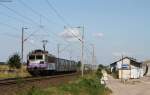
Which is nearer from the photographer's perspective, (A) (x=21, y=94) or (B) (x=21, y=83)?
(A) (x=21, y=94)

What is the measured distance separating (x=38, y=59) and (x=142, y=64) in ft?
352

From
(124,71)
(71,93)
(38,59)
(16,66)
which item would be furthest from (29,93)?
(124,71)

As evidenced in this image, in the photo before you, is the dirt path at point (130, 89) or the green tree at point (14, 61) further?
the green tree at point (14, 61)

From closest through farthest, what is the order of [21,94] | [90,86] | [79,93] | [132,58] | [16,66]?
[21,94] < [79,93] < [90,86] < [16,66] < [132,58]

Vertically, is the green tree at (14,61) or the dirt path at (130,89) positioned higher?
the green tree at (14,61)

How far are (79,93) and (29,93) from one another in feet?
42.7

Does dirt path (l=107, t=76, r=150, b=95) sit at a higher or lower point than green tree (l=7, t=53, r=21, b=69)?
lower

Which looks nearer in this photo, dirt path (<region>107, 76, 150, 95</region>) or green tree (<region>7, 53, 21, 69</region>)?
dirt path (<region>107, 76, 150, 95</region>)

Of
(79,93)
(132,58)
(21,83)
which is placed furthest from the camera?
(132,58)

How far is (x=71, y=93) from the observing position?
34.5 m

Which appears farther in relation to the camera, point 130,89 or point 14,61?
point 14,61

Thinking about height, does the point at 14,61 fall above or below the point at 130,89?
above

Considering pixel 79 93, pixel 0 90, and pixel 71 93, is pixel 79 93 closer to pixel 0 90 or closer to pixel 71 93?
pixel 71 93

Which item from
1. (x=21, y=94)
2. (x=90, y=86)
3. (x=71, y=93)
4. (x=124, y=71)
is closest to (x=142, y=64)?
(x=124, y=71)
